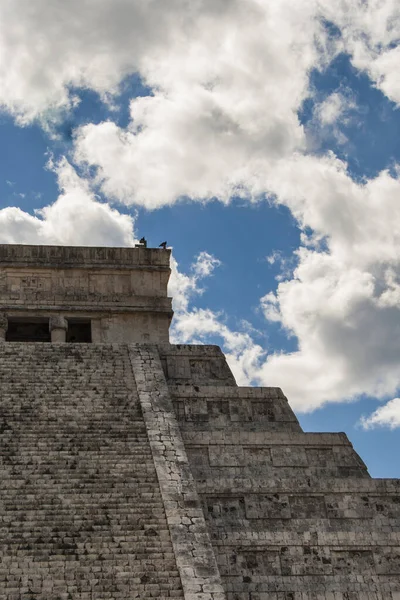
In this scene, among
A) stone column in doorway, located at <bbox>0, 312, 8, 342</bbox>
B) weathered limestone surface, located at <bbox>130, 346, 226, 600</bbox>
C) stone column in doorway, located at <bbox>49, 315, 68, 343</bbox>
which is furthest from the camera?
stone column in doorway, located at <bbox>49, 315, 68, 343</bbox>

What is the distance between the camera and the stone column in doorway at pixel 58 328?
1873 cm

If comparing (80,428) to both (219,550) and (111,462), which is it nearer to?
(111,462)

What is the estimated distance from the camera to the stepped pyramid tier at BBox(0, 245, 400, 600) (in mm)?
10109

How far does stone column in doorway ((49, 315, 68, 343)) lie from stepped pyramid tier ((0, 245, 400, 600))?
2574mm

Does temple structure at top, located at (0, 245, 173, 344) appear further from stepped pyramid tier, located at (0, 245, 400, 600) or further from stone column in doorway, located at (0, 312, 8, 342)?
stepped pyramid tier, located at (0, 245, 400, 600)

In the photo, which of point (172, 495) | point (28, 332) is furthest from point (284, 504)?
point (28, 332)

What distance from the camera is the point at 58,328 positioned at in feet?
62.0

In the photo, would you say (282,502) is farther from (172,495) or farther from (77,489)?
(77,489)

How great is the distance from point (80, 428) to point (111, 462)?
1157 mm

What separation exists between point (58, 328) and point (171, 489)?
8114 millimetres

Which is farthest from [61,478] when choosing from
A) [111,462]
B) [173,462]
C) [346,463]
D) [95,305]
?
[95,305]

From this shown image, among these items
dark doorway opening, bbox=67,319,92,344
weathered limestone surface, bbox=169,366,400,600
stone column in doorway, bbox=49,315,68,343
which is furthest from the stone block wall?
dark doorway opening, bbox=67,319,92,344

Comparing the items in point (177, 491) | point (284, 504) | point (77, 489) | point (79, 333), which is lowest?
point (284, 504)

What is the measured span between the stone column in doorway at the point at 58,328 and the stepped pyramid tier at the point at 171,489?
2.57 meters
